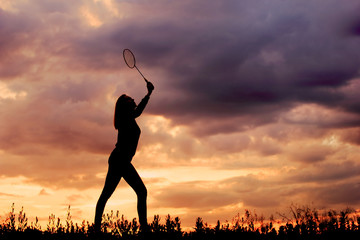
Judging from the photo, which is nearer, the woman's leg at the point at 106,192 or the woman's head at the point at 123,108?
the woman's leg at the point at 106,192

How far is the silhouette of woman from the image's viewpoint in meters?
9.81

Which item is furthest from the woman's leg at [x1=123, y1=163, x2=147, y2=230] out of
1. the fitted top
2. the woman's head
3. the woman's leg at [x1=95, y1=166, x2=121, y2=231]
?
the woman's head

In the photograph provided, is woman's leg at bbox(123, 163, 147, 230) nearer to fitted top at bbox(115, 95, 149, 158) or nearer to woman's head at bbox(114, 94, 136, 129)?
fitted top at bbox(115, 95, 149, 158)

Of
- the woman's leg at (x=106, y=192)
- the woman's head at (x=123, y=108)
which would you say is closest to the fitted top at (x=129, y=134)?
the woman's head at (x=123, y=108)

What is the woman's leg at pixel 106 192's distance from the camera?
32.2ft

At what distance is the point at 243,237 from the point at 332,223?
2357 millimetres

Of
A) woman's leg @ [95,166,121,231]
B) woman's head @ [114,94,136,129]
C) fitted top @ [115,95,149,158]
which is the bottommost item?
woman's leg @ [95,166,121,231]

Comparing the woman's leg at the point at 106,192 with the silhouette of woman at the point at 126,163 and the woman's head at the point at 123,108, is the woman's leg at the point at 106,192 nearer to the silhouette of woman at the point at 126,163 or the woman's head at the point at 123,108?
the silhouette of woman at the point at 126,163

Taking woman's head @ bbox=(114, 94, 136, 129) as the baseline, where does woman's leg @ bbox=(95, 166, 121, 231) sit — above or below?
below

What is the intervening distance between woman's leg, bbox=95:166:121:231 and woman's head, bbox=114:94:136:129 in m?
1.07

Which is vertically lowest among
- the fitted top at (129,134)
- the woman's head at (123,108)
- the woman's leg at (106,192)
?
the woman's leg at (106,192)

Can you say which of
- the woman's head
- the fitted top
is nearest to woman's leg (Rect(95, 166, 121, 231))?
the fitted top

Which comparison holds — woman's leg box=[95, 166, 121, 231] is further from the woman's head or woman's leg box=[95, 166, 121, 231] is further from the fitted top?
the woman's head

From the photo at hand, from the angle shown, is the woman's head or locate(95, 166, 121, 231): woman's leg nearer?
locate(95, 166, 121, 231): woman's leg
